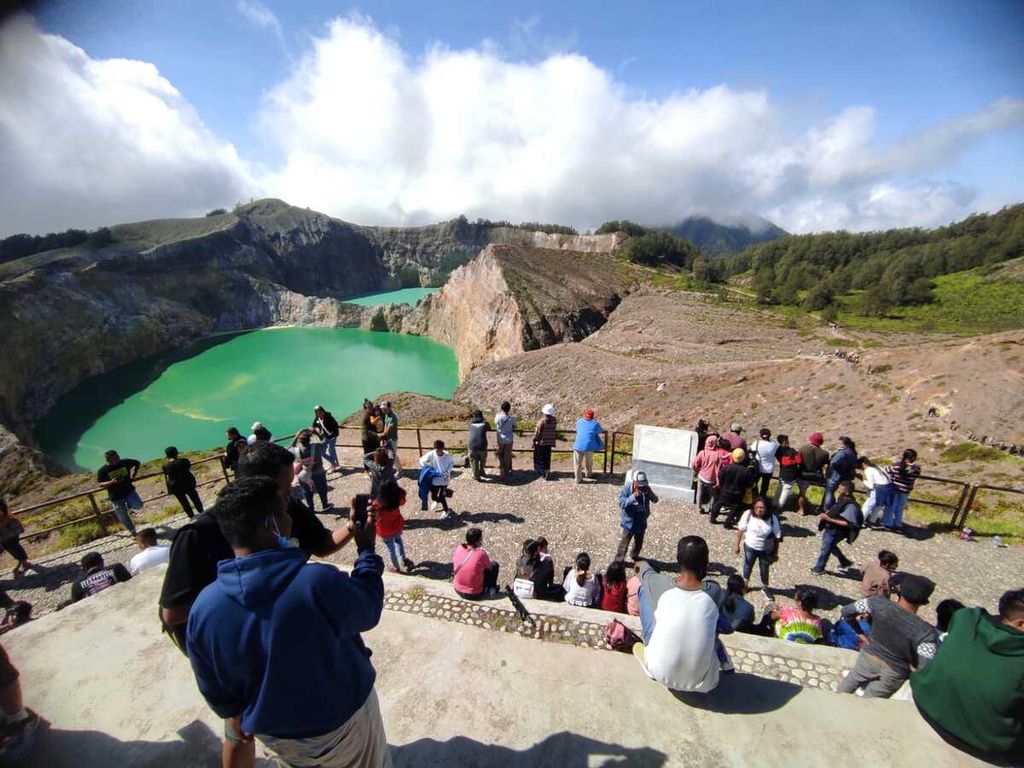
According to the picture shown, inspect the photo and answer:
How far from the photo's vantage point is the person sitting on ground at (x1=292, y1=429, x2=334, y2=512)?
26.0 feet

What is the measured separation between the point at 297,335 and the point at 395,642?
250ft

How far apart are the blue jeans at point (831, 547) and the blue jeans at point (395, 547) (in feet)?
19.4

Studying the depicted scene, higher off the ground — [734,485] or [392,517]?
[734,485]

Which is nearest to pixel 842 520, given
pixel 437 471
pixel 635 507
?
pixel 635 507

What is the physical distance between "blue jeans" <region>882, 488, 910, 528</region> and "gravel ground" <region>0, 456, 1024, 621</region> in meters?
0.25

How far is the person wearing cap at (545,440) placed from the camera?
907 centimetres

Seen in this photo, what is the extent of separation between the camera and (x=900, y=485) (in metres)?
7.21

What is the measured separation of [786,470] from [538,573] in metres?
5.35

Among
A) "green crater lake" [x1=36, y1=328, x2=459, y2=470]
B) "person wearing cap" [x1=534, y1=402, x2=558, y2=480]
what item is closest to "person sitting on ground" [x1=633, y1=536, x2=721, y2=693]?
"person wearing cap" [x1=534, y1=402, x2=558, y2=480]

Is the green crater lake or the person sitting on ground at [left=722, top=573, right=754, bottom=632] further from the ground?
the person sitting on ground at [left=722, top=573, right=754, bottom=632]

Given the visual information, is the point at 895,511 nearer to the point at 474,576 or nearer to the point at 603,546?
the point at 603,546

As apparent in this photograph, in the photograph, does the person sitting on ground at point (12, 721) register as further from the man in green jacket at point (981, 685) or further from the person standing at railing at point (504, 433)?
the person standing at railing at point (504, 433)

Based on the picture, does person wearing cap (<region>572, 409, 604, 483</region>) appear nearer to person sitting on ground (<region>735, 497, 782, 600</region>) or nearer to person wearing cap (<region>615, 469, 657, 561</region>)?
person wearing cap (<region>615, 469, 657, 561</region>)

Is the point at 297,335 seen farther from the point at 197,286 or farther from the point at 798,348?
the point at 798,348
